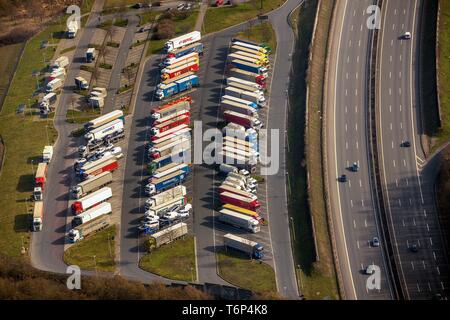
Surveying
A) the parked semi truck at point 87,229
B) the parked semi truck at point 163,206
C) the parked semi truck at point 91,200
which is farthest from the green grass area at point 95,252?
the parked semi truck at point 163,206

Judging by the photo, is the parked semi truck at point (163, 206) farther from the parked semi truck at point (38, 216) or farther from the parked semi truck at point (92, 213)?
the parked semi truck at point (38, 216)

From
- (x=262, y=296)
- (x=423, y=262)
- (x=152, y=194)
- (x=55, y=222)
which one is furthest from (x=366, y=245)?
(x=55, y=222)

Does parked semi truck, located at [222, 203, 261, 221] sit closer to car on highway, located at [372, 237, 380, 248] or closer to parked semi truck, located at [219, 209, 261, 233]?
A: parked semi truck, located at [219, 209, 261, 233]

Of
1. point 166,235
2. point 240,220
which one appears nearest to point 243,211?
point 240,220

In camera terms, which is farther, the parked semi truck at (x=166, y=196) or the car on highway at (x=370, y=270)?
the parked semi truck at (x=166, y=196)

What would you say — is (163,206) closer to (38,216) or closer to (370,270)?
(38,216)

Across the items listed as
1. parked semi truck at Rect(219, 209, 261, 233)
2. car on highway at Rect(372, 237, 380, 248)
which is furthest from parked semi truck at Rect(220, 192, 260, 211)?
car on highway at Rect(372, 237, 380, 248)
